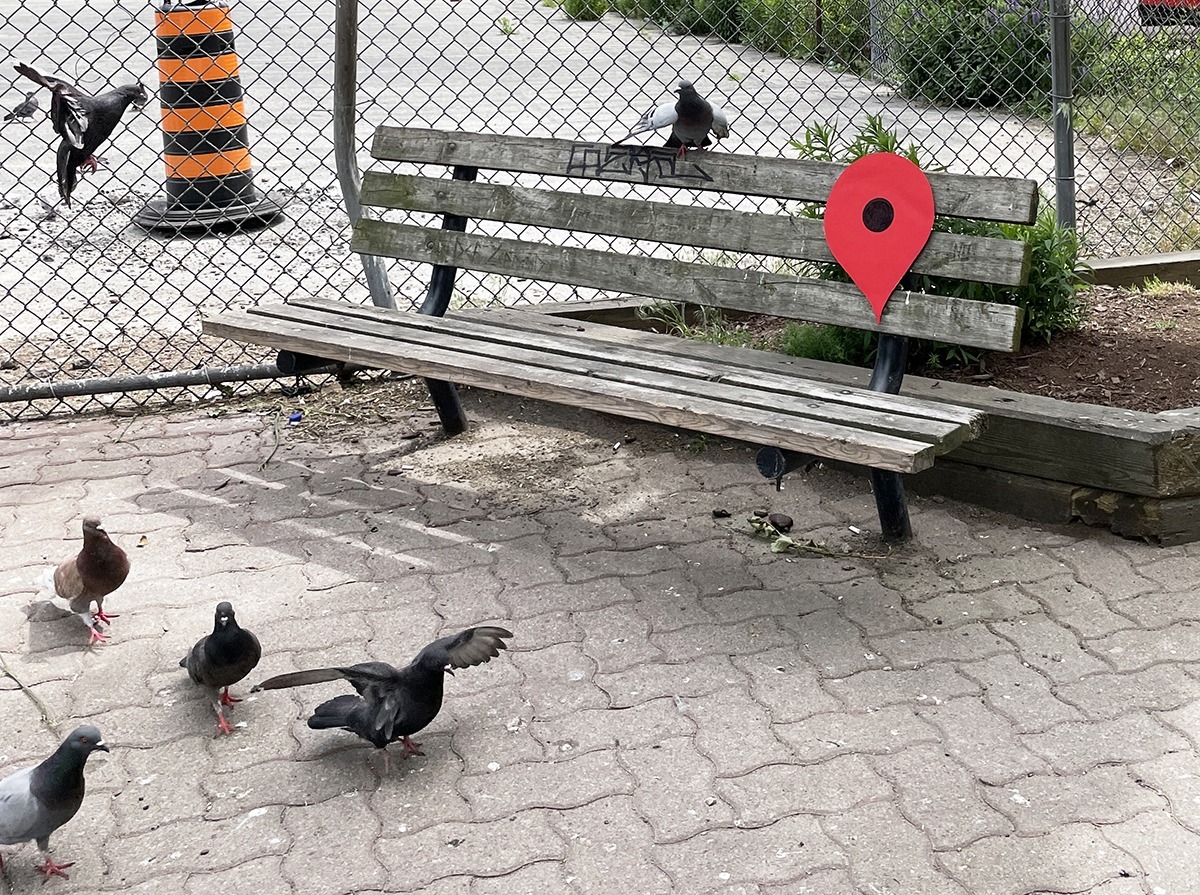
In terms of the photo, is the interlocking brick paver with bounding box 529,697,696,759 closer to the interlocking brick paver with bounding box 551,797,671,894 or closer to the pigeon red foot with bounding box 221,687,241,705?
the interlocking brick paver with bounding box 551,797,671,894

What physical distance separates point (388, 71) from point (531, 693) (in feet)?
37.5

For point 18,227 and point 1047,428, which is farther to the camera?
point 18,227

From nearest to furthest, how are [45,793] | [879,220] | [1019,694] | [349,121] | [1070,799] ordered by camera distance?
[45,793] → [1070,799] → [1019,694] → [879,220] → [349,121]

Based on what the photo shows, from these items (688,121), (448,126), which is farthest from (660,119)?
(448,126)

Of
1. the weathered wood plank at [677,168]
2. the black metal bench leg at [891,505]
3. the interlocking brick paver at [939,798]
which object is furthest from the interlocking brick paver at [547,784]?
the weathered wood plank at [677,168]

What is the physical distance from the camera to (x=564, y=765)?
290 centimetres

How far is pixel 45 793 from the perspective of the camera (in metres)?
2.52

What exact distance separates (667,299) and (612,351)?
273mm

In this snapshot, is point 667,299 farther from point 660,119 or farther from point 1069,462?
point 1069,462

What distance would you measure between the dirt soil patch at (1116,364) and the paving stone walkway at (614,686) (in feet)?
1.72

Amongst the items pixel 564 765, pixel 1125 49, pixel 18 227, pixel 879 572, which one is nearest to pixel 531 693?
pixel 564 765

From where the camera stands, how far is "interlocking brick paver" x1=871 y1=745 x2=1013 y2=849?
2641 mm

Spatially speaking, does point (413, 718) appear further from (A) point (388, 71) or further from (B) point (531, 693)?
(A) point (388, 71)

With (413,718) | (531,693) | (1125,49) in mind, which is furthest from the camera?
(1125,49)
